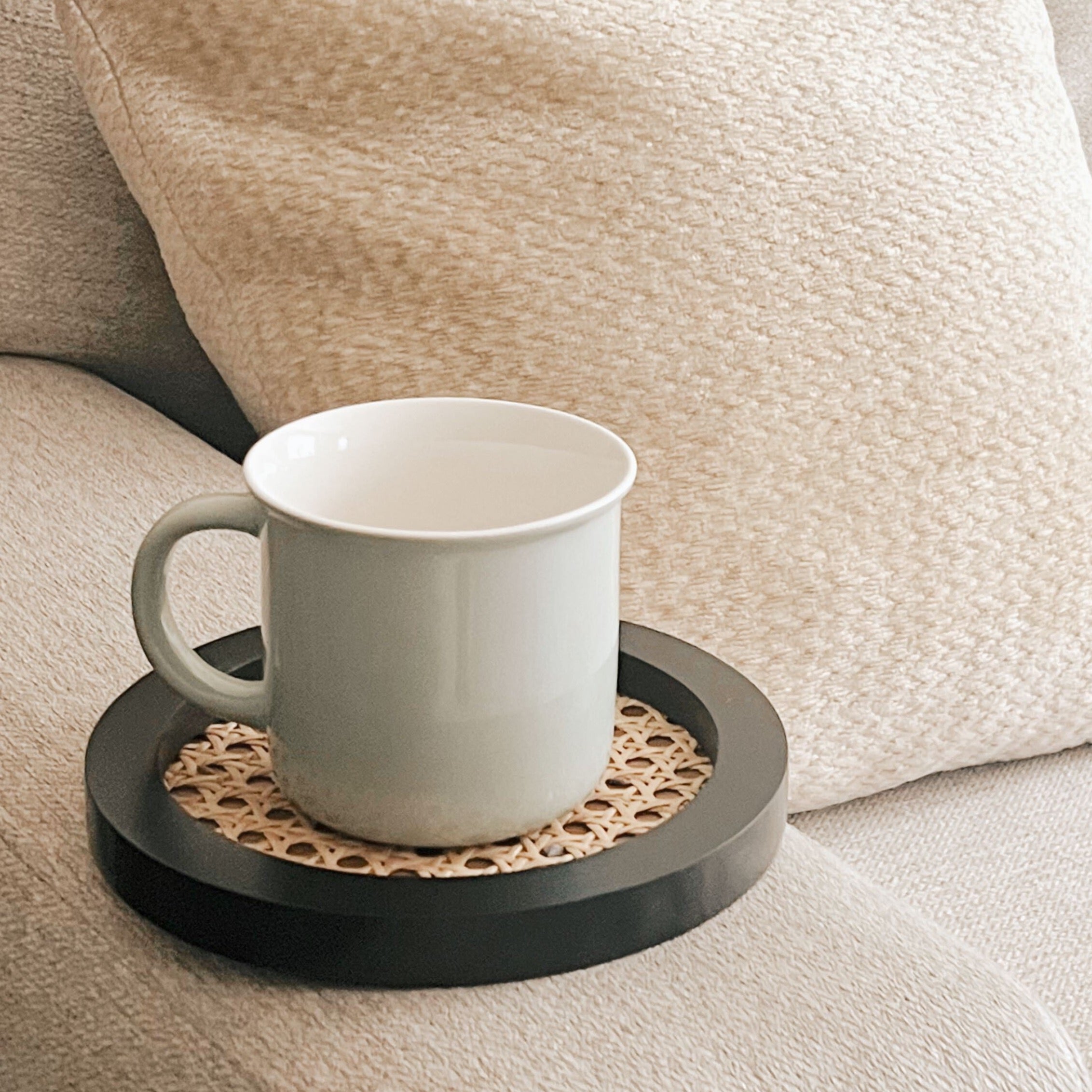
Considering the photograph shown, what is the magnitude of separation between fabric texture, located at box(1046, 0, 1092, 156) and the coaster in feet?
2.34

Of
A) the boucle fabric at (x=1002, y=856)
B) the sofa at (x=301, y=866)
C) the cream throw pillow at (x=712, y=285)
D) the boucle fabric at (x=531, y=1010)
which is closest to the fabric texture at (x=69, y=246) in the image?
the sofa at (x=301, y=866)

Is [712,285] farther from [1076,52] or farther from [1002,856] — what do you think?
[1076,52]

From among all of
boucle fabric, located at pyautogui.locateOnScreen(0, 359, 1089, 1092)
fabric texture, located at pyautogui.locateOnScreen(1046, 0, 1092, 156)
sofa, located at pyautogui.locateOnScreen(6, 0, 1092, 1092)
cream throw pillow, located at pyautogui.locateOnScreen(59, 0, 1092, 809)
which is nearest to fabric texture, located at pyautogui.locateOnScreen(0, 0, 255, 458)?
sofa, located at pyautogui.locateOnScreen(6, 0, 1092, 1092)

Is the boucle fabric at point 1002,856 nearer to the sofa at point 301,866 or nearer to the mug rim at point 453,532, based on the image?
the sofa at point 301,866

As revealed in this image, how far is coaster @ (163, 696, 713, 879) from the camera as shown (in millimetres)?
437

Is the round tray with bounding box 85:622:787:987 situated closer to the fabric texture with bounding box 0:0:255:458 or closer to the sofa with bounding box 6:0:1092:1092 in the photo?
the sofa with bounding box 6:0:1092:1092

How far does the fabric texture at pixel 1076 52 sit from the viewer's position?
1002 mm

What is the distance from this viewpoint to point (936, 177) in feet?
2.24

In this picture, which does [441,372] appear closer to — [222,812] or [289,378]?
[289,378]

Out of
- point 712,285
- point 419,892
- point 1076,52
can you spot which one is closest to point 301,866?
point 419,892

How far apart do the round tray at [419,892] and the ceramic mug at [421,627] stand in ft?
0.09

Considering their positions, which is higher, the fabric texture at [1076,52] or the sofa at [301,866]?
the fabric texture at [1076,52]

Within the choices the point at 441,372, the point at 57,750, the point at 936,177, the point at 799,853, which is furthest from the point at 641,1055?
the point at 936,177

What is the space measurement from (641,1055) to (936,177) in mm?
480
